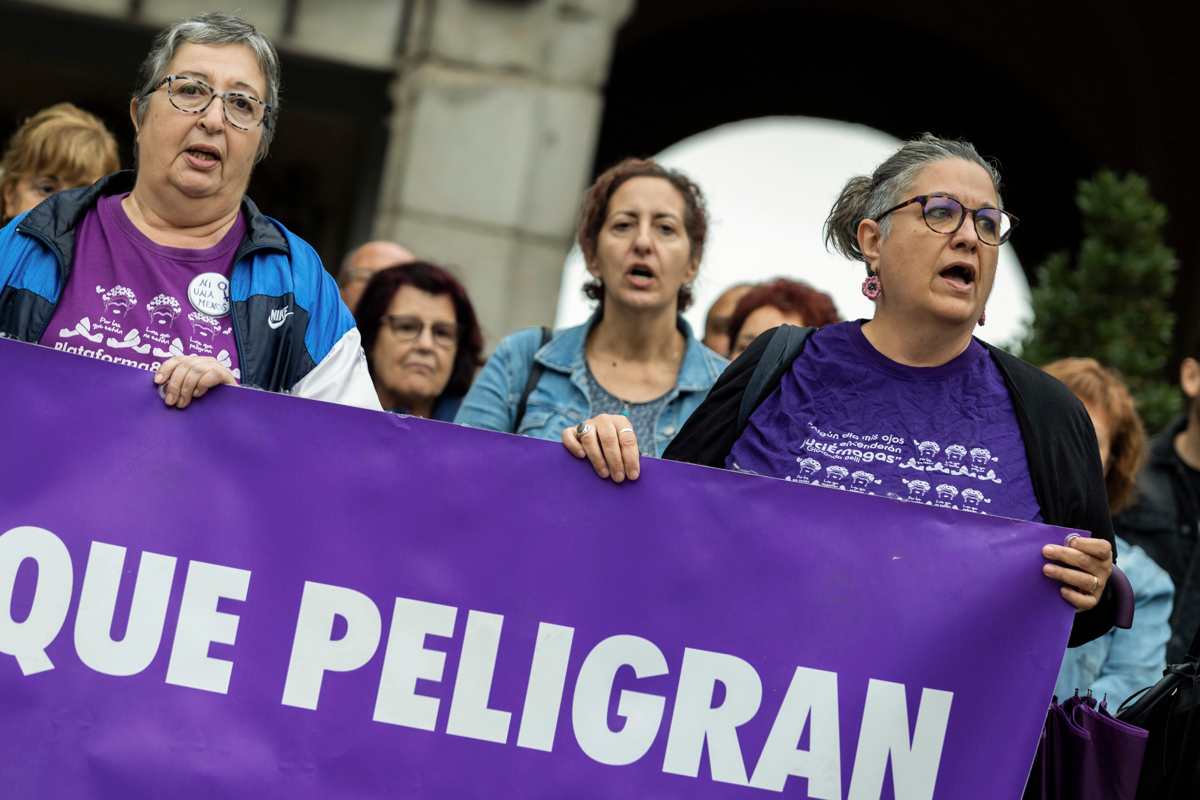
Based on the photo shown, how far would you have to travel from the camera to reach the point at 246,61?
372 cm

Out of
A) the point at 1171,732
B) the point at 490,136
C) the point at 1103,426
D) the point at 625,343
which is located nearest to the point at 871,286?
the point at 1171,732

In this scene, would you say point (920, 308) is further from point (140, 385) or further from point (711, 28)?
point (711, 28)

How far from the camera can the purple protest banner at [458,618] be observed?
3398 millimetres

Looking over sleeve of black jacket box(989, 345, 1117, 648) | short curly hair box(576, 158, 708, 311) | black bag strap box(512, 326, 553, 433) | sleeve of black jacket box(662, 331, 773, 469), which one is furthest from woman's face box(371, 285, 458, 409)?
sleeve of black jacket box(989, 345, 1117, 648)

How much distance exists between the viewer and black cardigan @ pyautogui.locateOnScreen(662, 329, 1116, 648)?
3.46 m

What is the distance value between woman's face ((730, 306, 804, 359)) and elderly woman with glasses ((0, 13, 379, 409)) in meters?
2.21

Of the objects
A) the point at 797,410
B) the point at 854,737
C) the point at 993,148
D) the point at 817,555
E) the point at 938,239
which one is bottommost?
the point at 854,737

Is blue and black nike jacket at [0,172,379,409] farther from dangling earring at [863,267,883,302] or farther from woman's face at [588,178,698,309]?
woman's face at [588,178,698,309]

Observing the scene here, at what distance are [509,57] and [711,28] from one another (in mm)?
7784

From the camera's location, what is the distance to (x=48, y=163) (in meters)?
5.03

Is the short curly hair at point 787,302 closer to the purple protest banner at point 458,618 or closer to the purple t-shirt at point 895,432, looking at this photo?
the purple t-shirt at point 895,432

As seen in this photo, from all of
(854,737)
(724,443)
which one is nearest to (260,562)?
(724,443)

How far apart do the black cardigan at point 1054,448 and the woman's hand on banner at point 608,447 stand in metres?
0.21

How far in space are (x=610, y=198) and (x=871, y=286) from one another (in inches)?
59.4
